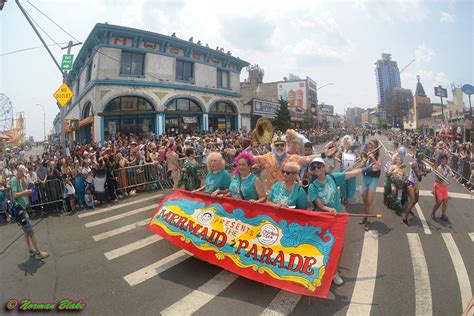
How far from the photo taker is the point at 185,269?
4074 mm

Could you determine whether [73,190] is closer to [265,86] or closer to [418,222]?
[418,222]

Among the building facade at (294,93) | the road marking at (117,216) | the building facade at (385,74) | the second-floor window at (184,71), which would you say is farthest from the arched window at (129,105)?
the building facade at (385,74)

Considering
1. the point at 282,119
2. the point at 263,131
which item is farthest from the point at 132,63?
the point at 282,119

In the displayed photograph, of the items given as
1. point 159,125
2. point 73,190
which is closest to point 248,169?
point 73,190

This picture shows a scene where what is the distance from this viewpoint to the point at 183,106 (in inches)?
931

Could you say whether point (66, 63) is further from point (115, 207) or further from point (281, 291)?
point (281, 291)

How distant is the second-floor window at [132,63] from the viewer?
19812 millimetres

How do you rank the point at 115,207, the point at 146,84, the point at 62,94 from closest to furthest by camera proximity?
the point at 115,207
the point at 62,94
the point at 146,84

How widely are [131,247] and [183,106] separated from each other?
20.0 m

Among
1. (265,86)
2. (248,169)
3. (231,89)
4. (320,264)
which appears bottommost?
(320,264)

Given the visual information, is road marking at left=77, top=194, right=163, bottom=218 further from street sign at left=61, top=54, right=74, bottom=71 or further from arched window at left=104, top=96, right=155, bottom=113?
arched window at left=104, top=96, right=155, bottom=113

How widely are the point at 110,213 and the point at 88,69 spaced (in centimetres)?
1987

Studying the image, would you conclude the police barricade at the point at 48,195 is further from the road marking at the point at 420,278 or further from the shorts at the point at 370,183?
the road marking at the point at 420,278

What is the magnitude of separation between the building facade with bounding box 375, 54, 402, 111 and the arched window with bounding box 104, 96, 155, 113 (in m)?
119
